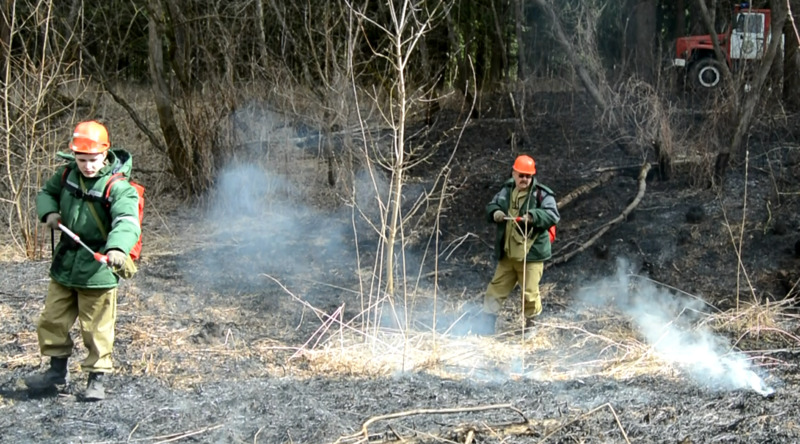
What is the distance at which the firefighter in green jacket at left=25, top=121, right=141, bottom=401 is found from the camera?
15.7ft

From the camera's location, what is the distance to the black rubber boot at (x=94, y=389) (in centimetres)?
483

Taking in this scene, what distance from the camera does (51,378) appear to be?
4.98m

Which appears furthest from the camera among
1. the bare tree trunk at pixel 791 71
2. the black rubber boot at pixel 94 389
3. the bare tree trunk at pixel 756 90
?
the bare tree trunk at pixel 791 71

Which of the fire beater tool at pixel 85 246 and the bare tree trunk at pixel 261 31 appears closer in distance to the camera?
the fire beater tool at pixel 85 246

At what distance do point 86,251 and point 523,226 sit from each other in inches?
133

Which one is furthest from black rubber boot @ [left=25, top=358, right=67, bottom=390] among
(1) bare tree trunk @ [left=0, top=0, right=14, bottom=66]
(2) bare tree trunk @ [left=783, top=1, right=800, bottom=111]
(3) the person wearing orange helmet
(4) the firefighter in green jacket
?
(2) bare tree trunk @ [left=783, top=1, right=800, bottom=111]

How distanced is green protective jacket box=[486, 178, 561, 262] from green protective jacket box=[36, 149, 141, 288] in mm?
2904

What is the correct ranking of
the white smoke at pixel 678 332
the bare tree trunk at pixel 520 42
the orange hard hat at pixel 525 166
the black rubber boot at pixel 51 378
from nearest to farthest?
the black rubber boot at pixel 51 378, the white smoke at pixel 678 332, the orange hard hat at pixel 525 166, the bare tree trunk at pixel 520 42

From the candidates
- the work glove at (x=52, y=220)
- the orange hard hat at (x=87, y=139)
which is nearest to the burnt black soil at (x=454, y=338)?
the work glove at (x=52, y=220)

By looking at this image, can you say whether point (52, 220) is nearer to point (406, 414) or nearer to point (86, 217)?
point (86, 217)

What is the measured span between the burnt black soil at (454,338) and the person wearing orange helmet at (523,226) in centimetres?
45

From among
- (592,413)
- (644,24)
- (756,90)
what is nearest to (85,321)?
(592,413)

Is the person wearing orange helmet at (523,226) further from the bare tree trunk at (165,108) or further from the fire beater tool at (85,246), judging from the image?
the bare tree trunk at (165,108)

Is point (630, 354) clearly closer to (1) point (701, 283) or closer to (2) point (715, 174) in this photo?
(1) point (701, 283)
